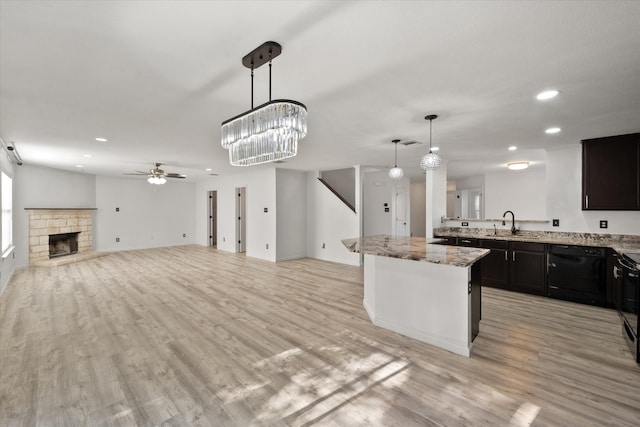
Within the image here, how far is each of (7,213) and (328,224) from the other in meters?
6.63

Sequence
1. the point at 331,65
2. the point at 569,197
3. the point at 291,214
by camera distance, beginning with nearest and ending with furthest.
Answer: the point at 331,65, the point at 569,197, the point at 291,214

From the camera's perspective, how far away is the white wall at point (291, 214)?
285 inches

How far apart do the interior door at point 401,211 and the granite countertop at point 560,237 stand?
11.1ft

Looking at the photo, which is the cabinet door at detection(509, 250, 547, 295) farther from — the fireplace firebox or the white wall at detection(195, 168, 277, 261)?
the fireplace firebox

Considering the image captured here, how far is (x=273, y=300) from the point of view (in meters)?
4.18

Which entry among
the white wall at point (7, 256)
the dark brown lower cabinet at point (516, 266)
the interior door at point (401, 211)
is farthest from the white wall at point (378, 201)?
the white wall at point (7, 256)

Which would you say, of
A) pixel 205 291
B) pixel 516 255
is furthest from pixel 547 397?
pixel 205 291

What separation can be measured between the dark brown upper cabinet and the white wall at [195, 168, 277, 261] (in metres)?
5.91

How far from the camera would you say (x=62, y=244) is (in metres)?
7.66

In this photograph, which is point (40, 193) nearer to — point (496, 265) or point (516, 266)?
point (496, 265)

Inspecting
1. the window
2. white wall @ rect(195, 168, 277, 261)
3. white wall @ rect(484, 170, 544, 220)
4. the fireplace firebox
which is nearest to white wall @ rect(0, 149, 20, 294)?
the window

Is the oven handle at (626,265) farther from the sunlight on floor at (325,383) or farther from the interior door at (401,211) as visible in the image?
the interior door at (401,211)

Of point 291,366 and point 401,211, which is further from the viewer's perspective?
point 401,211

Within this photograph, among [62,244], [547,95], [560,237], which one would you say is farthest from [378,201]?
[62,244]
